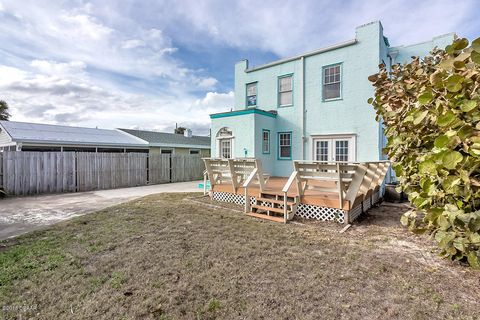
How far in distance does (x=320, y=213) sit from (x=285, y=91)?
7.34m

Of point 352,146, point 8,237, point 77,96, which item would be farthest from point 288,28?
point 77,96

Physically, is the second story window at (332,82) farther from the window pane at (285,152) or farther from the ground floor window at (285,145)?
the window pane at (285,152)

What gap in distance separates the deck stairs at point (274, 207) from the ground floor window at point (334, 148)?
483 centimetres

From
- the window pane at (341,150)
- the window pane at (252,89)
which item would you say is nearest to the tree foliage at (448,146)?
the window pane at (341,150)

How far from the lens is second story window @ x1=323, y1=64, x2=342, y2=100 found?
32.3 feet

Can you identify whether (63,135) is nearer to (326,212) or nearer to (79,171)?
(79,171)

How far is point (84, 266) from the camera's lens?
10.8 feet

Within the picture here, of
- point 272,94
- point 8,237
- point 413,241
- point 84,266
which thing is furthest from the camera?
point 272,94

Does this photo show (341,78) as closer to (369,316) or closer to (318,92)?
(318,92)

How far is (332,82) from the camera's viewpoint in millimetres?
9984

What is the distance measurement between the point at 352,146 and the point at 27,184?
568 inches

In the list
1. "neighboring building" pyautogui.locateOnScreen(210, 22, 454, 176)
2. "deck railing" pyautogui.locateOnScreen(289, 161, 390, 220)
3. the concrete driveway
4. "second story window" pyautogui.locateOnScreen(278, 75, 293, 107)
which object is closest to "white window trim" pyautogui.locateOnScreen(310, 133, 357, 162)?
"neighboring building" pyautogui.locateOnScreen(210, 22, 454, 176)

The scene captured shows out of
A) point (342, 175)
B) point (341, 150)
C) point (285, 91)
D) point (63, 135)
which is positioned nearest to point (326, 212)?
point (342, 175)

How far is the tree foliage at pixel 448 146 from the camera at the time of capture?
2334 mm
